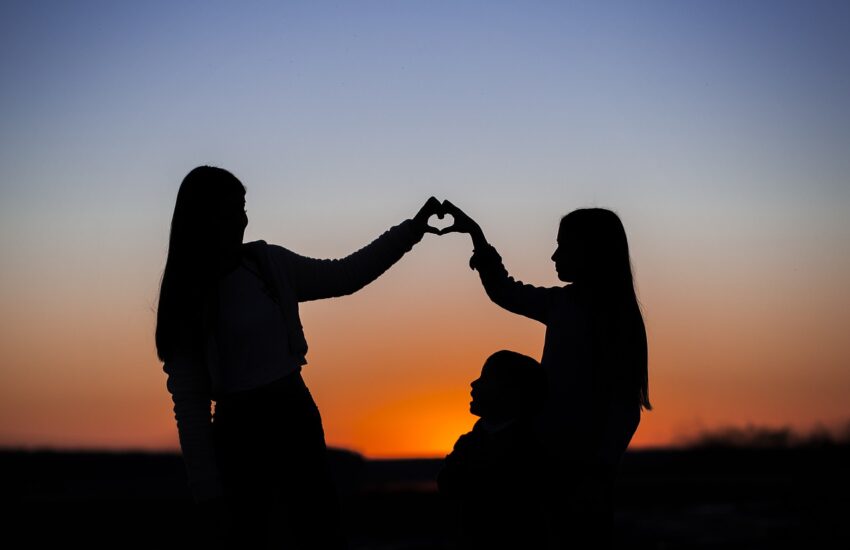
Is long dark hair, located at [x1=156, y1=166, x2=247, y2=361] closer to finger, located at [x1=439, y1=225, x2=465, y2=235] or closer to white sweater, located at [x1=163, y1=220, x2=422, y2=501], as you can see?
white sweater, located at [x1=163, y1=220, x2=422, y2=501]

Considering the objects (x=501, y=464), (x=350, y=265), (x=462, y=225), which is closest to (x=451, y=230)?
(x=462, y=225)

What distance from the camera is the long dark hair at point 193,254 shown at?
15.5 ft

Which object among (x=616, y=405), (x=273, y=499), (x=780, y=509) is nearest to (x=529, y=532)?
(x=616, y=405)

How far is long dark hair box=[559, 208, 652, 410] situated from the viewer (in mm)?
5020

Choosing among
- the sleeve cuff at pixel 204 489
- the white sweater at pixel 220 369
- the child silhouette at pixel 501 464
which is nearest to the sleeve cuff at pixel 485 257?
the child silhouette at pixel 501 464

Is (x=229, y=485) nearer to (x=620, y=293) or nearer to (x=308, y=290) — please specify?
(x=308, y=290)

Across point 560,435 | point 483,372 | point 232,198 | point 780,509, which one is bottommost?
point 780,509

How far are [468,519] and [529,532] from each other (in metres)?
0.28

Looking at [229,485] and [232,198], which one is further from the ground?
[232,198]

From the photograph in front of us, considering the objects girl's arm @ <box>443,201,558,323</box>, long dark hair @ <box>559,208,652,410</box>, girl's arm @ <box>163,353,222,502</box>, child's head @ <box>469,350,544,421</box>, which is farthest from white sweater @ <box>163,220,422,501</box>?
long dark hair @ <box>559,208,652,410</box>

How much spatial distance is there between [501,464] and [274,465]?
101 centimetres

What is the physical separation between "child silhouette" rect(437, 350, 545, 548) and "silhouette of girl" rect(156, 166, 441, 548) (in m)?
0.61

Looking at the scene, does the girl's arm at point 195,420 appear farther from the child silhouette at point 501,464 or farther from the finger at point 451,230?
the finger at point 451,230

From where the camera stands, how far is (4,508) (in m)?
30.1
